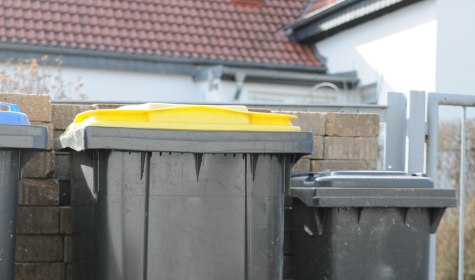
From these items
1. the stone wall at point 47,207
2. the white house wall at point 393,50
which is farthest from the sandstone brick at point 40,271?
the white house wall at point 393,50

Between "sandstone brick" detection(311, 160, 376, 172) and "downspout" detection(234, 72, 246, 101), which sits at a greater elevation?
"downspout" detection(234, 72, 246, 101)

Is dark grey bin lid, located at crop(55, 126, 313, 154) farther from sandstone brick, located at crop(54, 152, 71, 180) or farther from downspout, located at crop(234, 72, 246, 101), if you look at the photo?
downspout, located at crop(234, 72, 246, 101)

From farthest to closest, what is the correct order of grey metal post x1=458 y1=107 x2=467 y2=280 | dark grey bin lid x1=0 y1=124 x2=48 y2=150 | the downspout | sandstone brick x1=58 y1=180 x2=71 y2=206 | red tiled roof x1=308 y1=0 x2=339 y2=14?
red tiled roof x1=308 y1=0 x2=339 y2=14, the downspout, grey metal post x1=458 y1=107 x2=467 y2=280, sandstone brick x1=58 y1=180 x2=71 y2=206, dark grey bin lid x1=0 y1=124 x2=48 y2=150

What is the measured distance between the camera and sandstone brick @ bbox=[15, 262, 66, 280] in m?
5.03

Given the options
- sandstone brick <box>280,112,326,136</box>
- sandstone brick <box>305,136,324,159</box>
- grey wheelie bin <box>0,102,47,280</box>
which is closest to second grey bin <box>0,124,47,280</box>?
grey wheelie bin <box>0,102,47,280</box>

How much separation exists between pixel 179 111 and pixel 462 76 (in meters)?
7.39

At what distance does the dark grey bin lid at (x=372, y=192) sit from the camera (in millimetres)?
4562

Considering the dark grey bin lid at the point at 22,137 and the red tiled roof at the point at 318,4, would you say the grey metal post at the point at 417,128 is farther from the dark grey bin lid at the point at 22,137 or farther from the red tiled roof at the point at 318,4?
the red tiled roof at the point at 318,4

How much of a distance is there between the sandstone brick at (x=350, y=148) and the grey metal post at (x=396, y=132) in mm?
126

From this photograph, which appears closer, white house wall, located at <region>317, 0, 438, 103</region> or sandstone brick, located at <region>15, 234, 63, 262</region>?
sandstone brick, located at <region>15, 234, 63, 262</region>

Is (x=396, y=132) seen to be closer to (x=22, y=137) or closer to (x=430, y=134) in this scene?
(x=430, y=134)

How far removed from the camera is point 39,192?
510cm

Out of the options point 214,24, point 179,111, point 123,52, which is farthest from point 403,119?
point 214,24

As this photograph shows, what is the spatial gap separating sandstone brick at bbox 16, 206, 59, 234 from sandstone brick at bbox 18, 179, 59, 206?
0.03 meters
